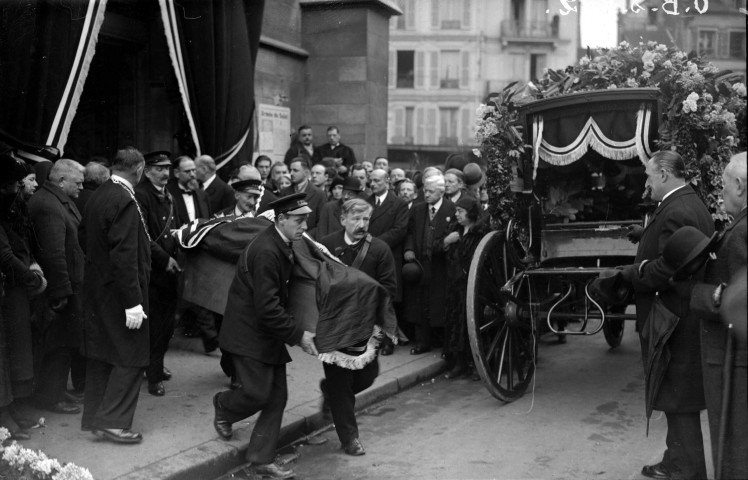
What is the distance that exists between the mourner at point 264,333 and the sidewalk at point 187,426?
0.33 m

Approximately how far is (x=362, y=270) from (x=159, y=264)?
164cm

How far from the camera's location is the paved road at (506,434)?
18.9 ft

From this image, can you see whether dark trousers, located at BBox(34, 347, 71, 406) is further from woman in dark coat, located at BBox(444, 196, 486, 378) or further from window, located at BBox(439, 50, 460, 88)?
window, located at BBox(439, 50, 460, 88)

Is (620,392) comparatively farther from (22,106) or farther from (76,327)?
(22,106)

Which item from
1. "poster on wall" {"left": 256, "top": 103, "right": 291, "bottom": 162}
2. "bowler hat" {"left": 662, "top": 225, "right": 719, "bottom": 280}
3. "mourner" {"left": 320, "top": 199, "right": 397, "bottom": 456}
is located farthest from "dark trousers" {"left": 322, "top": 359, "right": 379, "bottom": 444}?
"poster on wall" {"left": 256, "top": 103, "right": 291, "bottom": 162}

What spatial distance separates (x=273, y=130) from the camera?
502 inches

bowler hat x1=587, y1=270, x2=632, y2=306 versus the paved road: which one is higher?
bowler hat x1=587, y1=270, x2=632, y2=306

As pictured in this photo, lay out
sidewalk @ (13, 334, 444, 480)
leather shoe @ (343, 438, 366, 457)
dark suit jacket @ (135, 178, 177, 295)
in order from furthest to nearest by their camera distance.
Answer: dark suit jacket @ (135, 178, 177, 295)
leather shoe @ (343, 438, 366, 457)
sidewalk @ (13, 334, 444, 480)

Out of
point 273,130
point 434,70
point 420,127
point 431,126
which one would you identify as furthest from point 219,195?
point 420,127

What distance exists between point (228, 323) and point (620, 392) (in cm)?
392

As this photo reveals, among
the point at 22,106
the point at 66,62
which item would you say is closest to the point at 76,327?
the point at 22,106

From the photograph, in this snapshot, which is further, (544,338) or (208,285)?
(544,338)

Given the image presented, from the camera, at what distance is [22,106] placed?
718cm

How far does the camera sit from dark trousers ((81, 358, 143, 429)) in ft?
18.6
